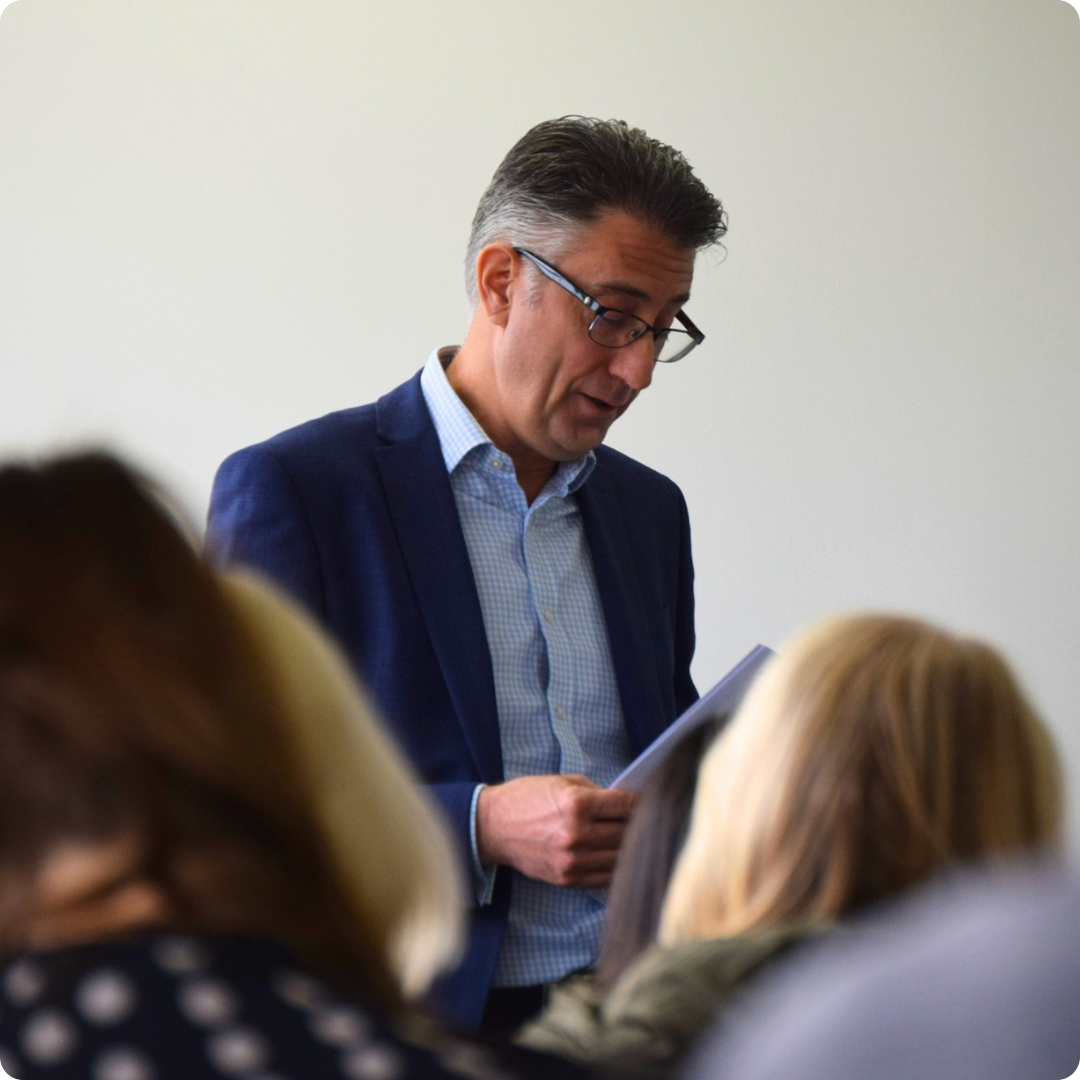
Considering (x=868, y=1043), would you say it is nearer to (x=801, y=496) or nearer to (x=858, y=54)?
(x=801, y=496)

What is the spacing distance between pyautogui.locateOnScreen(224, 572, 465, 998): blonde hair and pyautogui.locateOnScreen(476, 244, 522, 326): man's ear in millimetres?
1091

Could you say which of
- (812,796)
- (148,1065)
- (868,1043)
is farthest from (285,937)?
(812,796)

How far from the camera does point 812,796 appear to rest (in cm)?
100

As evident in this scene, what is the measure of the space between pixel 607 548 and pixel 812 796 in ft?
2.94

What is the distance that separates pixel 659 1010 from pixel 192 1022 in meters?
0.35

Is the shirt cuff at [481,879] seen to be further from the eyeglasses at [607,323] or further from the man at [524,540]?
the eyeglasses at [607,323]

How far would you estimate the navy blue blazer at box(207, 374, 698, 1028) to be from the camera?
1.57 metres

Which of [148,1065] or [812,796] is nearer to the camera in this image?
[148,1065]

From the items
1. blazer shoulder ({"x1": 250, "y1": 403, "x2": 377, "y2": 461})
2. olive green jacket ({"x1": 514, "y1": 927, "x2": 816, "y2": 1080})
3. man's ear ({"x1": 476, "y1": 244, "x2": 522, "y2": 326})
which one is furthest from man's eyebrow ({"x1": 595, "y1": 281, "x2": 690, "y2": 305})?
olive green jacket ({"x1": 514, "y1": 927, "x2": 816, "y2": 1080})

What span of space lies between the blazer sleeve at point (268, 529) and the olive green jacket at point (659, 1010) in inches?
29.7

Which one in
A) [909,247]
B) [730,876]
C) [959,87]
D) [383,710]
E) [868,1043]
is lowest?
[383,710]

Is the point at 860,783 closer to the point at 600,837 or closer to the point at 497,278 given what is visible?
the point at 600,837

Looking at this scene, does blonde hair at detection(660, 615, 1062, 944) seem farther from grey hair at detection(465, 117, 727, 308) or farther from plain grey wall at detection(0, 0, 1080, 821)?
plain grey wall at detection(0, 0, 1080, 821)

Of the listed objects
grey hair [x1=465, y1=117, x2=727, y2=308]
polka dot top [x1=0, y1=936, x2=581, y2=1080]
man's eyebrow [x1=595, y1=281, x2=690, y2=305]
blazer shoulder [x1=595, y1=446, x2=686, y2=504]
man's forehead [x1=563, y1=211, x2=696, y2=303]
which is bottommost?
polka dot top [x1=0, y1=936, x2=581, y2=1080]
